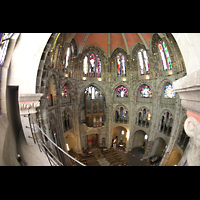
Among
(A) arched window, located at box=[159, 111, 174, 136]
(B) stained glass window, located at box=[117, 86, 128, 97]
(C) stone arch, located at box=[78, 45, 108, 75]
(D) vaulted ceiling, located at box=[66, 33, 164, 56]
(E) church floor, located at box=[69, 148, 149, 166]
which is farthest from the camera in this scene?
(B) stained glass window, located at box=[117, 86, 128, 97]

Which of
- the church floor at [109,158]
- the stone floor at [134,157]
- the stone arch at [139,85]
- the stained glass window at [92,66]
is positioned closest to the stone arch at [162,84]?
the stone arch at [139,85]

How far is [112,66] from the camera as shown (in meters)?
14.9

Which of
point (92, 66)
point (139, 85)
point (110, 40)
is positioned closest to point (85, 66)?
point (92, 66)

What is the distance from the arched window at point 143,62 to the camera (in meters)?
12.9

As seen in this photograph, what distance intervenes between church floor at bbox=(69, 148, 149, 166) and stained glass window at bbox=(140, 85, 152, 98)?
8095 mm

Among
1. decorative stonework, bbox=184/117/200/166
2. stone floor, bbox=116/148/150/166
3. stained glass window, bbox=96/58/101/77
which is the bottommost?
stone floor, bbox=116/148/150/166

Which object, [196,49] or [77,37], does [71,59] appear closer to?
[77,37]

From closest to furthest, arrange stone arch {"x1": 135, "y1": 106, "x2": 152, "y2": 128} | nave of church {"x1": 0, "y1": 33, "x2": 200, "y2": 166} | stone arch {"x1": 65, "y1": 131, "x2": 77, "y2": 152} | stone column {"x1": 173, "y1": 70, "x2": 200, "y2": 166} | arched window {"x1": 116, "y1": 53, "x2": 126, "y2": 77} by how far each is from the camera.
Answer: stone column {"x1": 173, "y1": 70, "x2": 200, "y2": 166}
nave of church {"x1": 0, "y1": 33, "x2": 200, "y2": 166}
stone arch {"x1": 65, "y1": 131, "x2": 77, "y2": 152}
stone arch {"x1": 135, "y1": 106, "x2": 152, "y2": 128}
arched window {"x1": 116, "y1": 53, "x2": 126, "y2": 77}

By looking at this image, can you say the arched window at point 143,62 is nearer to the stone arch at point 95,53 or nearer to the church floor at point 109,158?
the stone arch at point 95,53

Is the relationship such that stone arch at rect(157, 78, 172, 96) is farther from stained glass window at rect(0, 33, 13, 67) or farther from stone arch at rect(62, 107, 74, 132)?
stained glass window at rect(0, 33, 13, 67)

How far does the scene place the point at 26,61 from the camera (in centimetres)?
320

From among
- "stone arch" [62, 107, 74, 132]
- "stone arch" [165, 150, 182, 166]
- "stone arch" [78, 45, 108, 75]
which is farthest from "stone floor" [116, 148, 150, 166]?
"stone arch" [78, 45, 108, 75]

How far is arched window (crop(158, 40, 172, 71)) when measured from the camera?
10.4m

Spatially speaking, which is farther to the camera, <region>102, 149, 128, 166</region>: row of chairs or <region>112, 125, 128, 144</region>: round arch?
<region>112, 125, 128, 144</region>: round arch
